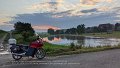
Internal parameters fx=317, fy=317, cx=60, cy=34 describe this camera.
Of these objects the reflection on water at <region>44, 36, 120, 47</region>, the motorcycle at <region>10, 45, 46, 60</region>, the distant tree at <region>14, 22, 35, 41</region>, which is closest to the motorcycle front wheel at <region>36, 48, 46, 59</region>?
the motorcycle at <region>10, 45, 46, 60</region>

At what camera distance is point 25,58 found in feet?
60.2

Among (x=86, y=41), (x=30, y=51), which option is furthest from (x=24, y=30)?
(x=30, y=51)

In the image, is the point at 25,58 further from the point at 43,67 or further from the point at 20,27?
the point at 20,27

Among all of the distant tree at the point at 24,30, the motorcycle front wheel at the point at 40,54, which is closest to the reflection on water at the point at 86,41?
the distant tree at the point at 24,30

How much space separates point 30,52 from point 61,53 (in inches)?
95.6

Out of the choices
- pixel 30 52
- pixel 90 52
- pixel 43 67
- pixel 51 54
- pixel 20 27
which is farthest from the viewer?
pixel 20 27

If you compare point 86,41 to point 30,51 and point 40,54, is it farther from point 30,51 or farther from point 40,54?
point 30,51

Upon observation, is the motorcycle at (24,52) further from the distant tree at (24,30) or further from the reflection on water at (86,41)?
the distant tree at (24,30)

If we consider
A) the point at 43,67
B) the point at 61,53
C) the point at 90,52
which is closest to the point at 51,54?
the point at 61,53

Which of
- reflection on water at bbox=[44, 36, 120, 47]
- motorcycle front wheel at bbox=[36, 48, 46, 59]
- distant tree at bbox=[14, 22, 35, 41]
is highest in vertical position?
distant tree at bbox=[14, 22, 35, 41]

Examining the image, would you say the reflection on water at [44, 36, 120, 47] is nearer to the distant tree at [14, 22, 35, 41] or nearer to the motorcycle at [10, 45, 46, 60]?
the distant tree at [14, 22, 35, 41]

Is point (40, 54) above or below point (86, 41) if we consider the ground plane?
above

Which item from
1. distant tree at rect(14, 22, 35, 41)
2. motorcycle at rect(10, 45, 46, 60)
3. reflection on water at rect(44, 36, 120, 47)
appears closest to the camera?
motorcycle at rect(10, 45, 46, 60)

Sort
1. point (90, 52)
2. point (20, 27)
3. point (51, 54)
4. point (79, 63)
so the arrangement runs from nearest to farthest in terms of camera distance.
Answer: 1. point (79, 63)
2. point (51, 54)
3. point (90, 52)
4. point (20, 27)
